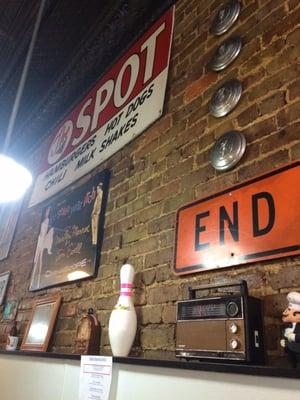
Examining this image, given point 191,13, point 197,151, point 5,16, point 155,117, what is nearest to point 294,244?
point 197,151

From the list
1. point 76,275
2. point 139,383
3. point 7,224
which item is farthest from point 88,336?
point 7,224

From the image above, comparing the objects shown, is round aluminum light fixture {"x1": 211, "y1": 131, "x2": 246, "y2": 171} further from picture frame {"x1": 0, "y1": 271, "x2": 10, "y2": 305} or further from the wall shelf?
picture frame {"x1": 0, "y1": 271, "x2": 10, "y2": 305}

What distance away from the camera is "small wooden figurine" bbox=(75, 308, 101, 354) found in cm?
180

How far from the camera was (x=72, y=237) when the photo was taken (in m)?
2.46

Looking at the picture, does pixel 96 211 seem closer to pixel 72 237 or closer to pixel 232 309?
pixel 72 237

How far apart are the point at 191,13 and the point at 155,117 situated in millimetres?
671

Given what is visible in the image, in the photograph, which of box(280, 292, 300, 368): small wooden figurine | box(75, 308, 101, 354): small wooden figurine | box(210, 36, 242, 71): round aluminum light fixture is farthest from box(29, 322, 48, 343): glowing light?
box(210, 36, 242, 71): round aluminum light fixture

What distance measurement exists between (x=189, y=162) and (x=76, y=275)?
1.04m

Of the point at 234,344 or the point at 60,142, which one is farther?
the point at 60,142

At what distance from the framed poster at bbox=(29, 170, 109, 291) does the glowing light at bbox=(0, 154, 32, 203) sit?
388mm

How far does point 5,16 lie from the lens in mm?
2838

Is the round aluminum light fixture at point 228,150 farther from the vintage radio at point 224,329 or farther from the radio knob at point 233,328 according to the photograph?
the radio knob at point 233,328

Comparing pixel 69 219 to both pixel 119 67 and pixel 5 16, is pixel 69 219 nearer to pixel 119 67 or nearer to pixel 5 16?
pixel 119 67

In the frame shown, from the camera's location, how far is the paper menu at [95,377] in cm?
141
